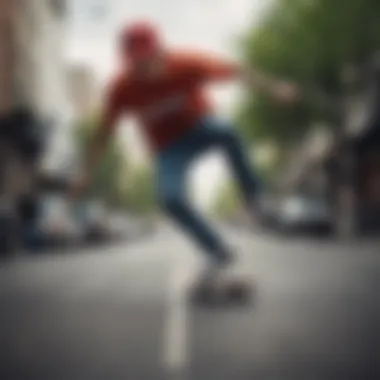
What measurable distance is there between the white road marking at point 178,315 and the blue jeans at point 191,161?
0.09 metres

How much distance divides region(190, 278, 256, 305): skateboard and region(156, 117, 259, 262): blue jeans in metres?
0.07

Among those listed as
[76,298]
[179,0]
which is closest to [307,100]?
[179,0]

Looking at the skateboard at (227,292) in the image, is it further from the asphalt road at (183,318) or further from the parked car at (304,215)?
the parked car at (304,215)

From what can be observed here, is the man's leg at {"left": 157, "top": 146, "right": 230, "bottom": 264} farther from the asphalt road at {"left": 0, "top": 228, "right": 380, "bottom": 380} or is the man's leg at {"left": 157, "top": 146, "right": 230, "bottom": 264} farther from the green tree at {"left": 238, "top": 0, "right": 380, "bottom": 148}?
the green tree at {"left": 238, "top": 0, "right": 380, "bottom": 148}

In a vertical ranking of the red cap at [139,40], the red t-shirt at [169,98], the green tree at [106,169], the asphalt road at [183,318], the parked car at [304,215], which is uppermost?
the red cap at [139,40]

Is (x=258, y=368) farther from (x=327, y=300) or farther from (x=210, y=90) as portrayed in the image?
(x=210, y=90)

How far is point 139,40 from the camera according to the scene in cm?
158

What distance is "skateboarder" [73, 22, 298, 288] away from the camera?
1.56 m

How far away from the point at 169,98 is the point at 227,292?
0.40 meters

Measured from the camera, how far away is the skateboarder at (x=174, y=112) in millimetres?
1558

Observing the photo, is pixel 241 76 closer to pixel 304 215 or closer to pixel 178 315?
pixel 304 215

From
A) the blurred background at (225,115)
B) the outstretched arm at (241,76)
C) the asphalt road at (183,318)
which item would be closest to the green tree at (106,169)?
the blurred background at (225,115)

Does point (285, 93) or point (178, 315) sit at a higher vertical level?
point (285, 93)

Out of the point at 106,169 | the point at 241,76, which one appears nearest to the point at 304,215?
the point at 241,76
